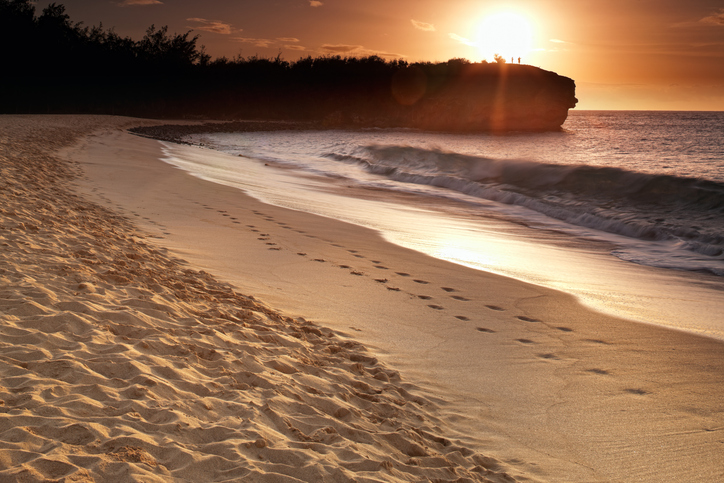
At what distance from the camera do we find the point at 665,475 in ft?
7.84

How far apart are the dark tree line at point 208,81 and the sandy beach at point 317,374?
53.0 metres

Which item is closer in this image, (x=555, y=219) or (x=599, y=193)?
(x=555, y=219)

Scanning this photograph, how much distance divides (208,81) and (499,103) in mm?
39962

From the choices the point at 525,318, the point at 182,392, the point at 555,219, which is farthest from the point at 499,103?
the point at 182,392

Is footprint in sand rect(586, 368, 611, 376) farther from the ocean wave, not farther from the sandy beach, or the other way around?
the ocean wave

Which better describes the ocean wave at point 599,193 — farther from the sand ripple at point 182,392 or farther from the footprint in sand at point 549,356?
the sand ripple at point 182,392

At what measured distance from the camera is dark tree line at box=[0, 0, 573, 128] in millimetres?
54000

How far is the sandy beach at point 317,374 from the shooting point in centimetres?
214

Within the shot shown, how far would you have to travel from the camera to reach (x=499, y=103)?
68812 mm

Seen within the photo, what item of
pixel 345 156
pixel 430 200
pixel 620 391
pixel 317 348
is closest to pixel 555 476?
pixel 620 391

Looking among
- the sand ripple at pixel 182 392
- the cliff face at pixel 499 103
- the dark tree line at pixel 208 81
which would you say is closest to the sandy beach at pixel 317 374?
the sand ripple at pixel 182 392

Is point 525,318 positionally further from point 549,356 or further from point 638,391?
point 638,391

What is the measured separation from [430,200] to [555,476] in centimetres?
1033

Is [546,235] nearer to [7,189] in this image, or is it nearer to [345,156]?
[7,189]
